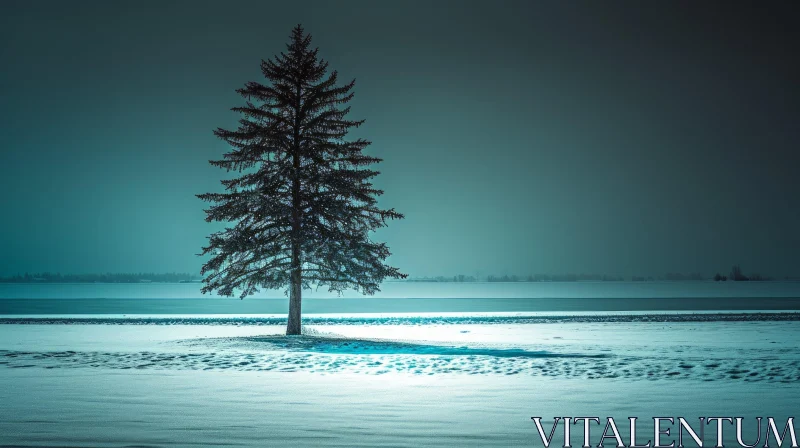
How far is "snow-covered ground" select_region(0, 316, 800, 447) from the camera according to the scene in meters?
10.4

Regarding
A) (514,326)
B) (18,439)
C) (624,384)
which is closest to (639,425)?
(624,384)

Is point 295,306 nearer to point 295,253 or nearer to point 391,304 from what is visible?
point 295,253

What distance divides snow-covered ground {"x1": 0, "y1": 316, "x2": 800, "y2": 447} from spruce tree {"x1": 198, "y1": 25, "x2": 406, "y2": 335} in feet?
8.70

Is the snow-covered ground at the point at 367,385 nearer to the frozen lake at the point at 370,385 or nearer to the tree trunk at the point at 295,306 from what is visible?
the frozen lake at the point at 370,385

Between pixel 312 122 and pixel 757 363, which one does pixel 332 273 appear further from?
pixel 757 363

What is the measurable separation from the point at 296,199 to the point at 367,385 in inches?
583

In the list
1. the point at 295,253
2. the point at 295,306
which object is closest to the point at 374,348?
the point at 295,306

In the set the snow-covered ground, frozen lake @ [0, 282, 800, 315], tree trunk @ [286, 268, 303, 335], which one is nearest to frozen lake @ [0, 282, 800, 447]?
the snow-covered ground

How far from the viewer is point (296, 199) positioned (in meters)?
28.7

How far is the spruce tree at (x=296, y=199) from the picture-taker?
28.0 m

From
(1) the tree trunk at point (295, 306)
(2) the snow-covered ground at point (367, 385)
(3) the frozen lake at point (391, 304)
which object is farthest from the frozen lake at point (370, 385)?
(3) the frozen lake at point (391, 304)

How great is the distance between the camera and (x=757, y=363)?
702 inches

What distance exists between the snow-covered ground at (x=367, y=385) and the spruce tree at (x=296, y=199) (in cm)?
265

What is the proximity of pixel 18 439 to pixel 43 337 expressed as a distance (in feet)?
63.6
